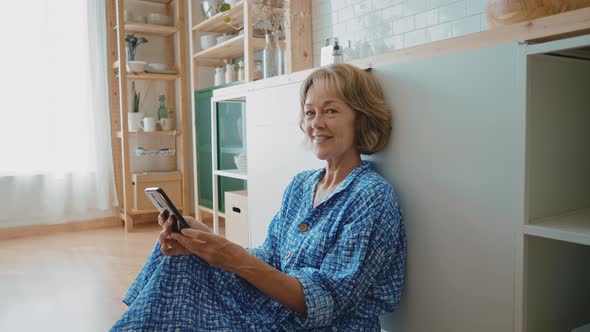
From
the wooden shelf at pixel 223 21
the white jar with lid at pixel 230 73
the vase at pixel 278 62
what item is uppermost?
the wooden shelf at pixel 223 21

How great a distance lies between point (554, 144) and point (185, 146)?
3667mm

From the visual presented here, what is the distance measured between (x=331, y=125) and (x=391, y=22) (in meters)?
1.23

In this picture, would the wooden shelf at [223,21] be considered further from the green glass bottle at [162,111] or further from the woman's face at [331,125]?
the woman's face at [331,125]

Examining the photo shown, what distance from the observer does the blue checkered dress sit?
42.1 inches

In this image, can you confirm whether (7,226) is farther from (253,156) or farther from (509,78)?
(509,78)

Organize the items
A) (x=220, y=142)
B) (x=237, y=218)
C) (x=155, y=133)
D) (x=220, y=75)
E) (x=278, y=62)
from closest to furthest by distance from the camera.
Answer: (x=278, y=62)
(x=237, y=218)
(x=220, y=142)
(x=220, y=75)
(x=155, y=133)

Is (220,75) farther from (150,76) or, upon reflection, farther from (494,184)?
(494,184)

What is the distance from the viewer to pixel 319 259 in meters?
1.16

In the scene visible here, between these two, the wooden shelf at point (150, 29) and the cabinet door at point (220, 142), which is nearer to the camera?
the cabinet door at point (220, 142)

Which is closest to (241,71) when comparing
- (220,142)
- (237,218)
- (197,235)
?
(220,142)

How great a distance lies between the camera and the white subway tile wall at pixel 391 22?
1.97 meters

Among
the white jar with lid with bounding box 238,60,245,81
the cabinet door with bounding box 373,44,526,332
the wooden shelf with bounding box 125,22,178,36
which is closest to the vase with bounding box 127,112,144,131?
the wooden shelf with bounding box 125,22,178,36

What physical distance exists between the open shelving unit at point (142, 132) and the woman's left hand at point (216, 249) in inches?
125

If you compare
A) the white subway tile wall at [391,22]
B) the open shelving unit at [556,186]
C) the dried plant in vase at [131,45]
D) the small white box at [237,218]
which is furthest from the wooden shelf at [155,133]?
the open shelving unit at [556,186]
